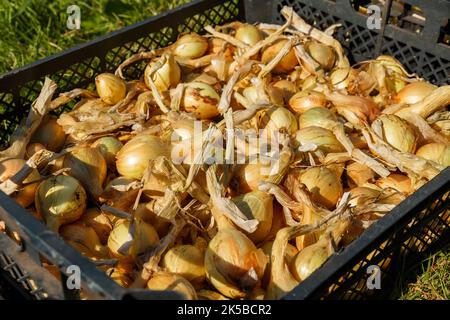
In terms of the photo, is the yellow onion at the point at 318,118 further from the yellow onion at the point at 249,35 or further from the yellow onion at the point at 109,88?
the yellow onion at the point at 109,88

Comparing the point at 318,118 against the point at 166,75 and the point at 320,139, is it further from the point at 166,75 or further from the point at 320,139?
the point at 166,75

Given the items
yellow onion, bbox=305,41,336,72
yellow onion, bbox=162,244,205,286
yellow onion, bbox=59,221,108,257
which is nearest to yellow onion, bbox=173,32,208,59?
yellow onion, bbox=305,41,336,72

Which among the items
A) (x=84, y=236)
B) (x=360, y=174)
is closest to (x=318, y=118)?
(x=360, y=174)

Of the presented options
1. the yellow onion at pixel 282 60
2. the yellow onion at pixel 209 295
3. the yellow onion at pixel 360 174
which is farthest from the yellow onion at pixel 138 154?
the yellow onion at pixel 282 60

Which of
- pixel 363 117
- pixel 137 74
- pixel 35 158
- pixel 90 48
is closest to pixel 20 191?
pixel 35 158

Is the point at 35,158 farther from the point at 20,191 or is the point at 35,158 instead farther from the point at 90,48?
the point at 90,48
